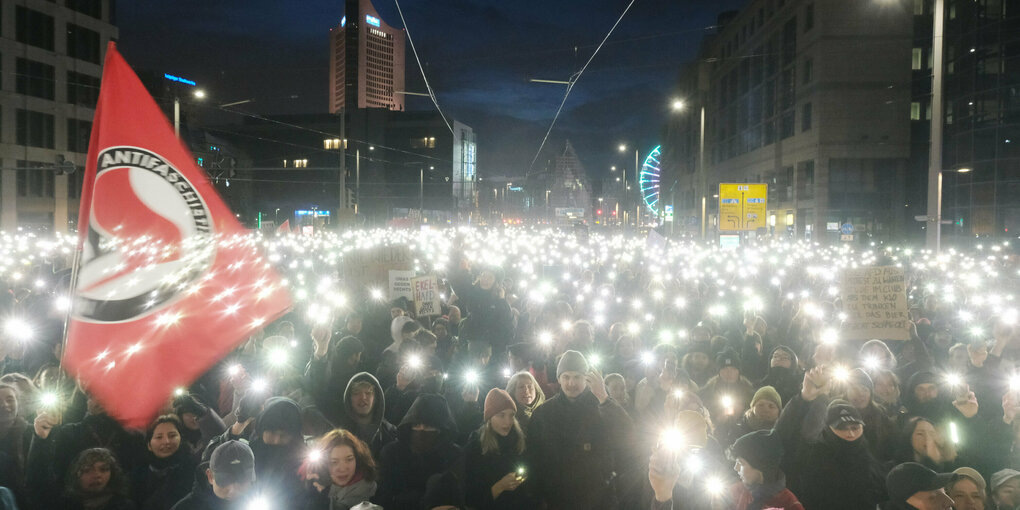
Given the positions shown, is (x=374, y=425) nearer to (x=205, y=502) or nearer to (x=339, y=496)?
(x=339, y=496)

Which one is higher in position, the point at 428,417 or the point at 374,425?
the point at 428,417

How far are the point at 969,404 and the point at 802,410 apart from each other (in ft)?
4.98

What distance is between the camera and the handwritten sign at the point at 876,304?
Result: 8.55m

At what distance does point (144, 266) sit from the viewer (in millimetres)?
4641

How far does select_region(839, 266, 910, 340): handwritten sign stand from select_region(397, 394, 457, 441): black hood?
539 cm

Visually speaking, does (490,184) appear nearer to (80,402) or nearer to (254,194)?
(254,194)

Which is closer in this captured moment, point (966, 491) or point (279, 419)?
point (966, 491)

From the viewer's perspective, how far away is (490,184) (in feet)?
465

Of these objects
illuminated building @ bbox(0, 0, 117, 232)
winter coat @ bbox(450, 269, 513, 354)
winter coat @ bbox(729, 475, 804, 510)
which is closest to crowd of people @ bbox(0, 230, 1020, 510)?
winter coat @ bbox(729, 475, 804, 510)

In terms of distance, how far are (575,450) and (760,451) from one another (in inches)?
51.3

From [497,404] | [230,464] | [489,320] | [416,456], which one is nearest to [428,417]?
[416,456]

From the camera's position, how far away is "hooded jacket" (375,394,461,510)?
5.08 metres

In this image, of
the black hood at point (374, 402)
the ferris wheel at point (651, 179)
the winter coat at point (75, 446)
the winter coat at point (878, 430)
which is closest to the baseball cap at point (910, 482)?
the winter coat at point (878, 430)

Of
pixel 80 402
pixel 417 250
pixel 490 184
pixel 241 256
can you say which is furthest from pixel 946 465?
pixel 490 184
